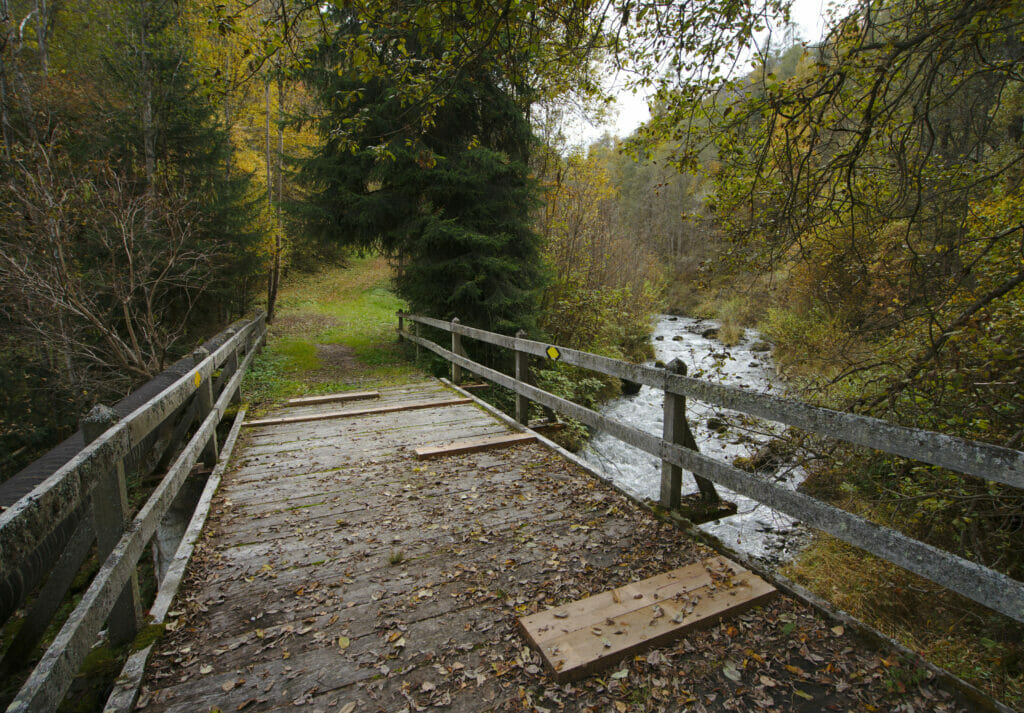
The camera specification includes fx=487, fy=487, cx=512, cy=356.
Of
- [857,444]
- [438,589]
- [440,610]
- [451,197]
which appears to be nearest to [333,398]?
[451,197]

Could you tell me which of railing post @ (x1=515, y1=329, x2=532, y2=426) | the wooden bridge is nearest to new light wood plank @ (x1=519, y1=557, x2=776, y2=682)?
the wooden bridge

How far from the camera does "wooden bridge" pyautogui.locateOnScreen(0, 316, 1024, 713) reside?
6.67 feet

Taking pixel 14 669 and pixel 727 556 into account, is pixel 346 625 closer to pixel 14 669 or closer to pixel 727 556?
pixel 14 669

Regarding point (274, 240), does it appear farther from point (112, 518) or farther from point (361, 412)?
point (112, 518)

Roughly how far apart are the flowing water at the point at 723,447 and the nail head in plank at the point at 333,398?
392cm

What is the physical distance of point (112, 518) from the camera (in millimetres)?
2371

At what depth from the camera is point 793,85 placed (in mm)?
4312

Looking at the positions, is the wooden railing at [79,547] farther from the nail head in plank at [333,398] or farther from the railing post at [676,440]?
the nail head in plank at [333,398]

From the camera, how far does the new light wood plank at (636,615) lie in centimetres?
228

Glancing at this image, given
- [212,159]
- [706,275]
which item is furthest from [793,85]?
[212,159]

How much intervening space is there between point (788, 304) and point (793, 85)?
1386cm

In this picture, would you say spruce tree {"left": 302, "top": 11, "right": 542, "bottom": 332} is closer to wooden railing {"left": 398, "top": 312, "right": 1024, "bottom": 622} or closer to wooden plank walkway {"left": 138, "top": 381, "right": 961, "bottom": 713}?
wooden plank walkway {"left": 138, "top": 381, "right": 961, "bottom": 713}

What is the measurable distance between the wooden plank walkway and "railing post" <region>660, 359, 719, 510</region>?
254 mm

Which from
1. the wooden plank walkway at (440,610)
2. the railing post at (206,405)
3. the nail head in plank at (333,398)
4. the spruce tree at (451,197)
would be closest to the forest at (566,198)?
the spruce tree at (451,197)
